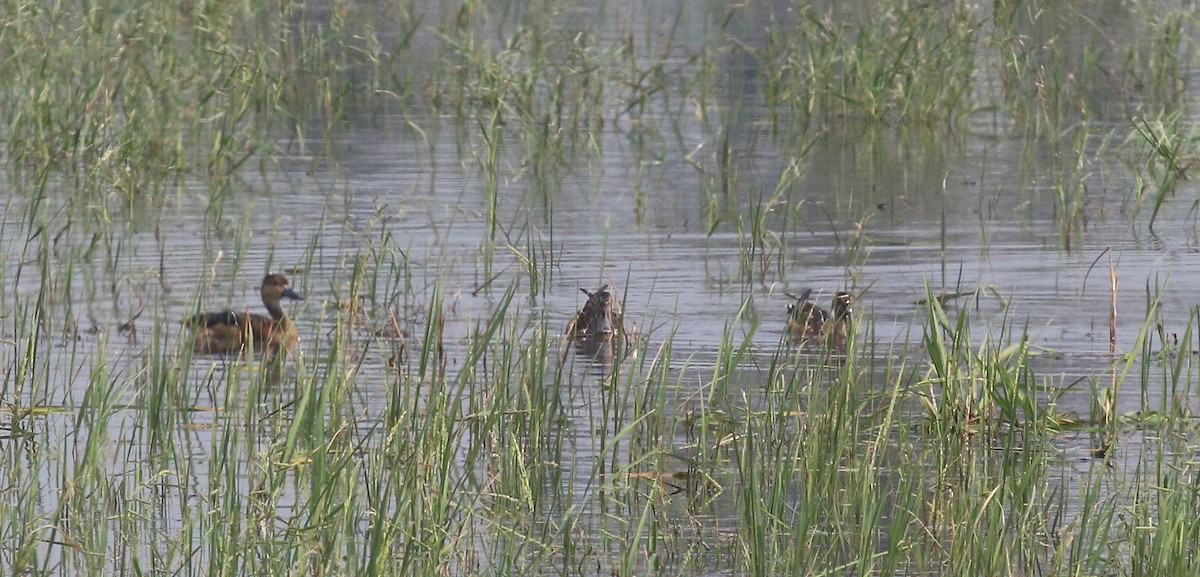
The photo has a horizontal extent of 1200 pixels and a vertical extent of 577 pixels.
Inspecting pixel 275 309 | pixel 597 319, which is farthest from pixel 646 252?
pixel 275 309

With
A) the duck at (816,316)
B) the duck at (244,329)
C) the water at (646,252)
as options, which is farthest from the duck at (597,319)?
the duck at (244,329)

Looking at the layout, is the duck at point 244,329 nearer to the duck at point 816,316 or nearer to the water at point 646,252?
the water at point 646,252

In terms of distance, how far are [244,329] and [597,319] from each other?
1.39 meters

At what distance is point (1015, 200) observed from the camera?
1223cm

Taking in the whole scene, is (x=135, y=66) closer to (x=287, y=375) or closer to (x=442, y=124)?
(x=442, y=124)

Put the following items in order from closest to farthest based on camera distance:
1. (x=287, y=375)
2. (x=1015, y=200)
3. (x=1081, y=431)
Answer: (x=1081, y=431) < (x=287, y=375) < (x=1015, y=200)

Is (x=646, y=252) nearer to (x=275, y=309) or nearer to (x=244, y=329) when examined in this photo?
(x=275, y=309)

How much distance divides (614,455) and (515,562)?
1.14 m

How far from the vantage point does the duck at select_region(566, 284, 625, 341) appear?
8.62m

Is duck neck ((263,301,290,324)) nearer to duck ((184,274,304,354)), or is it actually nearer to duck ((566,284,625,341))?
duck ((184,274,304,354))

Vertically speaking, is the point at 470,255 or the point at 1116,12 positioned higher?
the point at 1116,12

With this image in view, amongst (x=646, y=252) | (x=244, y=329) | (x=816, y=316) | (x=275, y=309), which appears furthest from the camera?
(x=646, y=252)

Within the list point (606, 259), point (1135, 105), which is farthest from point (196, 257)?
point (1135, 105)

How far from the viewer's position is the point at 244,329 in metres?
8.44
